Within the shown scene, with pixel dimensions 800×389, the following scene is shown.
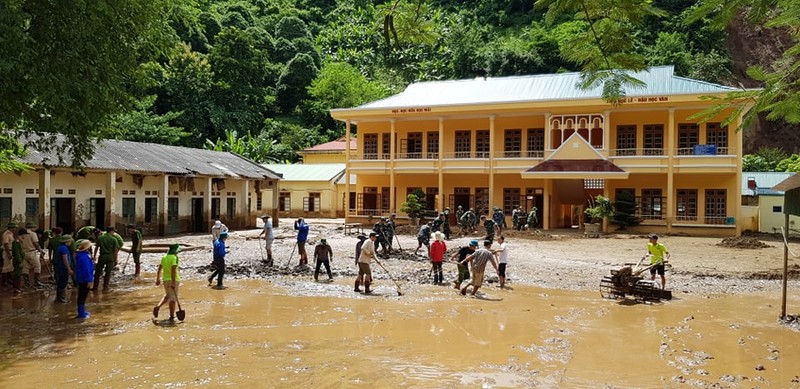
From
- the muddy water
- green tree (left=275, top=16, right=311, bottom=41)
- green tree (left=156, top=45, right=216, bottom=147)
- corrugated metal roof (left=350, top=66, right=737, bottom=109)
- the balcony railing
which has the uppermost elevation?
green tree (left=275, top=16, right=311, bottom=41)

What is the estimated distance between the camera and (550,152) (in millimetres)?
32219

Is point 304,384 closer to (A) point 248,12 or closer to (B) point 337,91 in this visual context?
(B) point 337,91

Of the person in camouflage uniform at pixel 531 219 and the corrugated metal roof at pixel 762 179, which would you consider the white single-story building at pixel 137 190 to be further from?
the corrugated metal roof at pixel 762 179

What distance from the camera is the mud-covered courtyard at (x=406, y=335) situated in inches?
310

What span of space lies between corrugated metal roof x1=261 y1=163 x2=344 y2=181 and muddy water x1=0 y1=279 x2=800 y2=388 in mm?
30074

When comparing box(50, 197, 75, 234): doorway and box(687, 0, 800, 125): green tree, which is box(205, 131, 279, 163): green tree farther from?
box(687, 0, 800, 125): green tree

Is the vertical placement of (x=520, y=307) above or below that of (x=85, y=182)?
below

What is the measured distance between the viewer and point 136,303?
12922mm

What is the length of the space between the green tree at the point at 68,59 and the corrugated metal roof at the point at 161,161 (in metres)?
10.1

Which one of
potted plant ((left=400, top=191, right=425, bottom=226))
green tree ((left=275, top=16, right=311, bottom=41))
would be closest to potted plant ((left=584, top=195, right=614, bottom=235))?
potted plant ((left=400, top=191, right=425, bottom=226))

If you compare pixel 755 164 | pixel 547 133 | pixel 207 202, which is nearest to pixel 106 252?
pixel 207 202

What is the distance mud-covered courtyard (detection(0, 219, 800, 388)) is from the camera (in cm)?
788

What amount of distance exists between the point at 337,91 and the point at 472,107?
3444cm

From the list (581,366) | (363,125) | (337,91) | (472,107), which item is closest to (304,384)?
(581,366)
